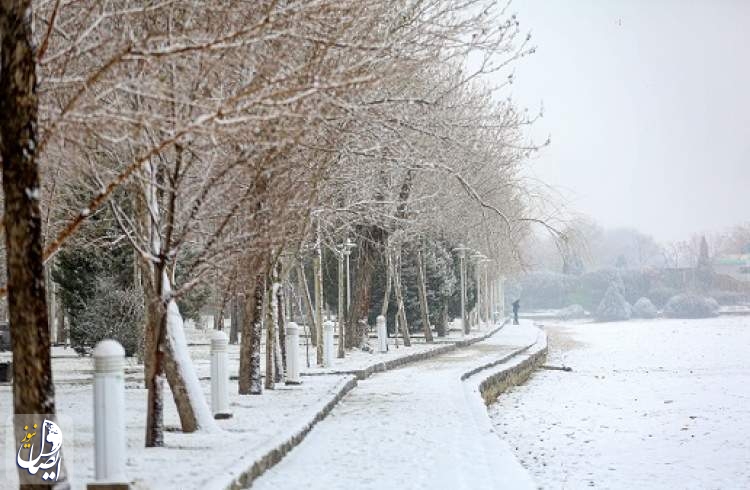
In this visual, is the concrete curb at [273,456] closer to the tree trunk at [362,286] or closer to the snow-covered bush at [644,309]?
the tree trunk at [362,286]

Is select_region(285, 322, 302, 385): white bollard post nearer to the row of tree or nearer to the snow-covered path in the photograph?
the row of tree

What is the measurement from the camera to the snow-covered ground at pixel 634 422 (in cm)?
1432

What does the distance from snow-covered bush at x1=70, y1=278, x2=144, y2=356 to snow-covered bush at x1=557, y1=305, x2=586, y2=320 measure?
7792cm

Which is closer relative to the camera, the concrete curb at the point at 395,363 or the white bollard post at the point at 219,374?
the white bollard post at the point at 219,374

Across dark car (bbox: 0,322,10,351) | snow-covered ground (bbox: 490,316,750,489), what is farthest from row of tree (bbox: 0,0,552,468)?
dark car (bbox: 0,322,10,351)

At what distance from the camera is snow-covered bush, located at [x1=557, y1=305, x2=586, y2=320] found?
10119 centimetres

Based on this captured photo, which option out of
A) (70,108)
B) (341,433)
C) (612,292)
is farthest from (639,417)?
(612,292)

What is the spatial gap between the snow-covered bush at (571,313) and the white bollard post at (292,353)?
84060mm

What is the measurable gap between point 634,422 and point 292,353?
693 centimetres

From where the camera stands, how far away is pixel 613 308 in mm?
95188

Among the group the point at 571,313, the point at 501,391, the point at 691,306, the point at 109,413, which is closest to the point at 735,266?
the point at 571,313

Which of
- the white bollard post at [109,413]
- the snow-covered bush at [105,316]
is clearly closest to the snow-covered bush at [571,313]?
the snow-covered bush at [105,316]

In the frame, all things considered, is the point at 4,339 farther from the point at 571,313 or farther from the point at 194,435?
the point at 571,313

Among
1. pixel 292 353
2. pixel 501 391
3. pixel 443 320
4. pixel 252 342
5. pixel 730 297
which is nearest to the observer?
pixel 252 342
